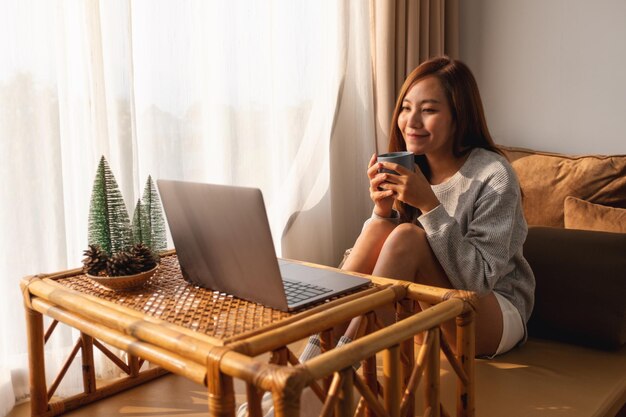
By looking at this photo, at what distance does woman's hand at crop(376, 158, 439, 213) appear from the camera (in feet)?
4.65

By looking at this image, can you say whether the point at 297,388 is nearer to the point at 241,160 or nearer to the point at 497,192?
the point at 497,192

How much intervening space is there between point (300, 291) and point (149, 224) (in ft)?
1.27

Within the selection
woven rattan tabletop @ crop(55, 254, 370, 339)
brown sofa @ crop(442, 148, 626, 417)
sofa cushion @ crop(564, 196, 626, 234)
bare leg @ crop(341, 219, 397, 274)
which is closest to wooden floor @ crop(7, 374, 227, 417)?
woven rattan tabletop @ crop(55, 254, 370, 339)

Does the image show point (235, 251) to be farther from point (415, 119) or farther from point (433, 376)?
point (415, 119)

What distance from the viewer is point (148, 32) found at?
190 cm

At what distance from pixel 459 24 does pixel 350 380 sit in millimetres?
2195

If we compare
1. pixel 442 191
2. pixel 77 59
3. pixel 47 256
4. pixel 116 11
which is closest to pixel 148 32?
pixel 116 11

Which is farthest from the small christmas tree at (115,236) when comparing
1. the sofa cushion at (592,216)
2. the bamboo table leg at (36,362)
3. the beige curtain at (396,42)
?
the beige curtain at (396,42)

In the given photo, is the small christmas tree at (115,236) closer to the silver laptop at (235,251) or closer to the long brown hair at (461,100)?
the silver laptop at (235,251)

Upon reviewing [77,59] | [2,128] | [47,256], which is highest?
[77,59]

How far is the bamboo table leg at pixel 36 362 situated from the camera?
1.42 metres

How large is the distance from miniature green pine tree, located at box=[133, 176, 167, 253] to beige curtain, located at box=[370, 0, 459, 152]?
1.32 m

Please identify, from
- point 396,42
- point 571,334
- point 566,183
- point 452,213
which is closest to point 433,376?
point 452,213

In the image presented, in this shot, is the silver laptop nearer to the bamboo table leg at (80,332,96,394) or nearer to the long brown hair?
the bamboo table leg at (80,332,96,394)
